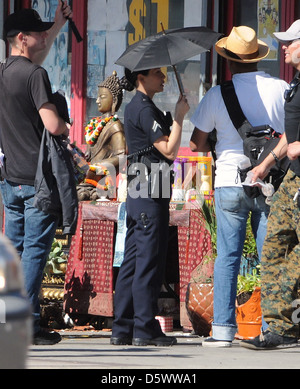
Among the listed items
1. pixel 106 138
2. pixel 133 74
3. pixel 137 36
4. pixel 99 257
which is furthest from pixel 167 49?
pixel 137 36

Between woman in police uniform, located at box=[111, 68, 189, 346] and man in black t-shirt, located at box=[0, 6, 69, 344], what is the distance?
538 mm

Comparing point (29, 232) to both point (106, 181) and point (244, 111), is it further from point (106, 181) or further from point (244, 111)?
point (106, 181)

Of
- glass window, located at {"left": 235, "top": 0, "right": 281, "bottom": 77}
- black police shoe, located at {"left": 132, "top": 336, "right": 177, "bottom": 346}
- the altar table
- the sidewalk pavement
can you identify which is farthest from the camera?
glass window, located at {"left": 235, "top": 0, "right": 281, "bottom": 77}

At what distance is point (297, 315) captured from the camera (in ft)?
21.6

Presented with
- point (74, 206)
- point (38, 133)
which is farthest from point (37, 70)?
point (74, 206)

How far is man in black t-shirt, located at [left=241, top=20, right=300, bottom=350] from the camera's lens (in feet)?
20.3

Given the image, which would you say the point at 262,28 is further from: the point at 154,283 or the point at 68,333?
the point at 154,283

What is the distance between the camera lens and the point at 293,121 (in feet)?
20.3

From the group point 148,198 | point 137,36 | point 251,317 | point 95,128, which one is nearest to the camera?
point 148,198

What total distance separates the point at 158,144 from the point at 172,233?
210 centimetres

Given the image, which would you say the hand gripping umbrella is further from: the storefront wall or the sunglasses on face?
the storefront wall

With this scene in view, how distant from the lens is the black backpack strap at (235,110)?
6.73 metres

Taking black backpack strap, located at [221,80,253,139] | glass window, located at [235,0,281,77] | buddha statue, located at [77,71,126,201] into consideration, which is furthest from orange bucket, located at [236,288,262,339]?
glass window, located at [235,0,281,77]

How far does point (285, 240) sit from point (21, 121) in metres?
1.82
